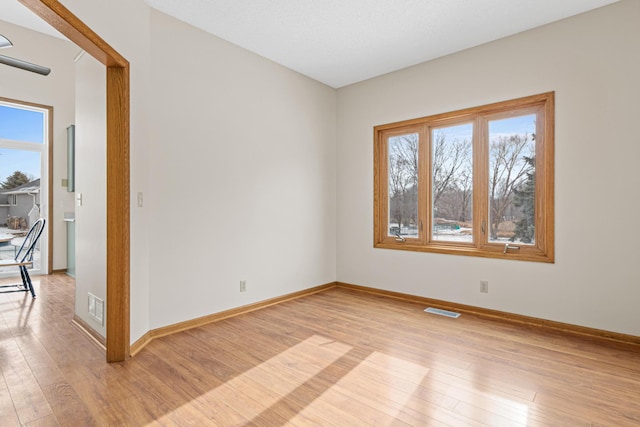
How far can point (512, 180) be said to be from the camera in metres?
3.48

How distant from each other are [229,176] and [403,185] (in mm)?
2248

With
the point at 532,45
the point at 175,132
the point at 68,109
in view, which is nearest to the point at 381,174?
the point at 532,45

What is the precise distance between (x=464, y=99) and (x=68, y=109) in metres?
5.99

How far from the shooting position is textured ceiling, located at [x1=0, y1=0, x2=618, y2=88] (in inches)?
113

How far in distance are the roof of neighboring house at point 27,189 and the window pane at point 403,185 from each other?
5.51m

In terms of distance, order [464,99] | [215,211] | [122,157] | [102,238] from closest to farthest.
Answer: [122,157]
[102,238]
[215,211]
[464,99]

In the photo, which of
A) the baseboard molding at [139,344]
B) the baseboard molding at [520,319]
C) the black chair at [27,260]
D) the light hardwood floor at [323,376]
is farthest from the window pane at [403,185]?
the black chair at [27,260]

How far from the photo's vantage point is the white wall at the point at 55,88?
478cm

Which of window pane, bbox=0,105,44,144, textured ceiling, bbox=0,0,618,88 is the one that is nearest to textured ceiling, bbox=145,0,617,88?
textured ceiling, bbox=0,0,618,88

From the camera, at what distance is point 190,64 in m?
3.18

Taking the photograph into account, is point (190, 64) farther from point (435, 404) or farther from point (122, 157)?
point (435, 404)

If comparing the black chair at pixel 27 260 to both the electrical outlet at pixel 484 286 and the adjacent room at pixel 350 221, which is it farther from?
the electrical outlet at pixel 484 286

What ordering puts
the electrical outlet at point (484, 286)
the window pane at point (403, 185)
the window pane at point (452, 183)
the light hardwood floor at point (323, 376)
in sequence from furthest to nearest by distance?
the window pane at point (403, 185), the window pane at point (452, 183), the electrical outlet at point (484, 286), the light hardwood floor at point (323, 376)

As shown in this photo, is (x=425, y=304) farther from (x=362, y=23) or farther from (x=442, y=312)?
(x=362, y=23)
